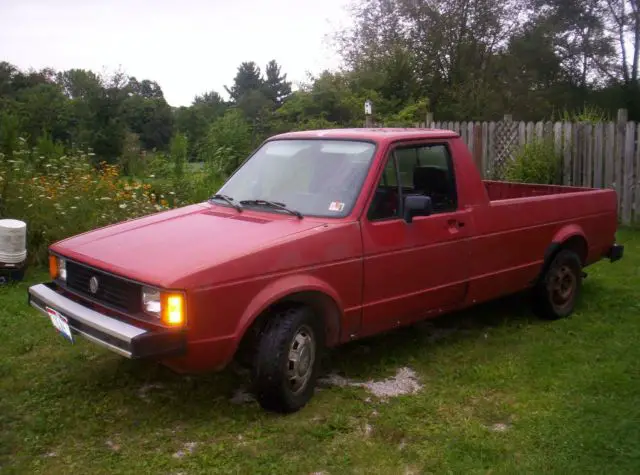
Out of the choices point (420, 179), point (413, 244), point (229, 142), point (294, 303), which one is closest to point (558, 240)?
point (420, 179)

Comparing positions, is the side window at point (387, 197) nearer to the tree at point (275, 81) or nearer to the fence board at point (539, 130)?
the fence board at point (539, 130)

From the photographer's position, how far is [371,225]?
15.4 ft

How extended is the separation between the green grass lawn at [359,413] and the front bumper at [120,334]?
581 mm

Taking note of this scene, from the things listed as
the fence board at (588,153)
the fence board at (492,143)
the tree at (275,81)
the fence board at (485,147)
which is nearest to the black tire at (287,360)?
the fence board at (588,153)

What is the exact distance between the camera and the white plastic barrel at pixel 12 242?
7090 mm

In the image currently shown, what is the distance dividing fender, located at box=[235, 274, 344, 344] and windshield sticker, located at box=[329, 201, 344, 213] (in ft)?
1.86

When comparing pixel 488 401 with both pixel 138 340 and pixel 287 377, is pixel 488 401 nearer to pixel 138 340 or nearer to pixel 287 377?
pixel 287 377

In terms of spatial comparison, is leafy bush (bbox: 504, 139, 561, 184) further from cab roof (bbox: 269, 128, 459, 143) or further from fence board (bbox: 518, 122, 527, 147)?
cab roof (bbox: 269, 128, 459, 143)

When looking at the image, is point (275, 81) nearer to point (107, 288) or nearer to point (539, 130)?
point (539, 130)

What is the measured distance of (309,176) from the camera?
16.4ft

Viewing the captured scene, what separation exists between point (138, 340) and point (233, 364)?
5.01ft

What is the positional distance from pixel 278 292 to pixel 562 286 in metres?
3.58

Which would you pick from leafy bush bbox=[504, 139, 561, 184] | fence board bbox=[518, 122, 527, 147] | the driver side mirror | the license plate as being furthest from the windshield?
fence board bbox=[518, 122, 527, 147]

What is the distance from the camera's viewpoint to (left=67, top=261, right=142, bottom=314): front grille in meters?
3.96
